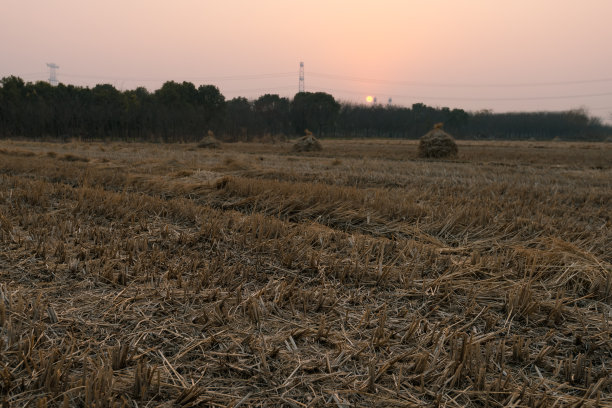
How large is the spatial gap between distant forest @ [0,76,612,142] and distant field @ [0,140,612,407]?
118 ft

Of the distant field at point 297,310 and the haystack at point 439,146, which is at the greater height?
the haystack at point 439,146

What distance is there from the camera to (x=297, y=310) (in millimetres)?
2146

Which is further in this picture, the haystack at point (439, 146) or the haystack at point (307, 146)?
the haystack at point (307, 146)

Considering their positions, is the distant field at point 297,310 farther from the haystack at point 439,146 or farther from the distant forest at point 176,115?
Result: the distant forest at point 176,115

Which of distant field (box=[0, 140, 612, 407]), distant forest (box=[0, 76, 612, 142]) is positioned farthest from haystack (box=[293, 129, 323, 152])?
distant forest (box=[0, 76, 612, 142])

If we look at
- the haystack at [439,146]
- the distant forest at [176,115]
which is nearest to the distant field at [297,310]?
the haystack at [439,146]

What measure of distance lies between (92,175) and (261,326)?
6.28m

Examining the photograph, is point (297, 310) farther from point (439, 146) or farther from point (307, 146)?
point (307, 146)

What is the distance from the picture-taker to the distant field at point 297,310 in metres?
1.48

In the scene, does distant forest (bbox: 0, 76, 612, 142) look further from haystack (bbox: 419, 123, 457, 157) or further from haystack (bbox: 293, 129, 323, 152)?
haystack (bbox: 419, 123, 457, 157)

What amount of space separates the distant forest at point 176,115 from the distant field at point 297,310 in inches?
1418

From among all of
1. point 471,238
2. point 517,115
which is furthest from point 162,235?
point 517,115

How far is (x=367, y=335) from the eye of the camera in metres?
1.90

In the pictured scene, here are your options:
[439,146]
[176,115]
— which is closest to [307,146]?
[439,146]
